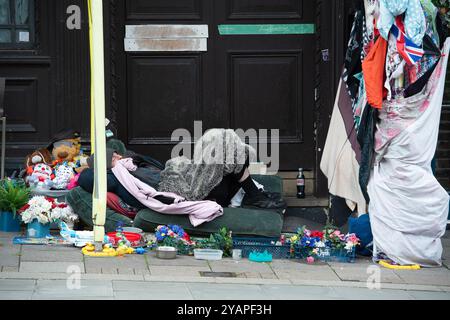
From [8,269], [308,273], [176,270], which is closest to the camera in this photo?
[8,269]

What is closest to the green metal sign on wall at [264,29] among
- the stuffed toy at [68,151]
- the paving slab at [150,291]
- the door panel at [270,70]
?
the door panel at [270,70]

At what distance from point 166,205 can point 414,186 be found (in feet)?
7.51

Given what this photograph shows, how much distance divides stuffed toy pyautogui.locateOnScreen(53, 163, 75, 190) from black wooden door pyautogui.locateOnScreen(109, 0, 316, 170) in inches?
40.3

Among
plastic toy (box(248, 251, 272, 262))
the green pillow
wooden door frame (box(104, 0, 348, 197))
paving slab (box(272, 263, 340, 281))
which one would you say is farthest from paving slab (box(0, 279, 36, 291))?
wooden door frame (box(104, 0, 348, 197))

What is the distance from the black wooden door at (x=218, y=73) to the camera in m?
10.4

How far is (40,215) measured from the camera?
28.8 ft

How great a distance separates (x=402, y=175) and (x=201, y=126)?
113 inches

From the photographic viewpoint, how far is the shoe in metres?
9.49

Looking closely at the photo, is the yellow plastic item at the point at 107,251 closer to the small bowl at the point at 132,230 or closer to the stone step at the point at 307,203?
the small bowl at the point at 132,230

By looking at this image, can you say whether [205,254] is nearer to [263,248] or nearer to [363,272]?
[263,248]

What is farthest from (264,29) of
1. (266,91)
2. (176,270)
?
(176,270)

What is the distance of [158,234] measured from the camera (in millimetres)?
8477

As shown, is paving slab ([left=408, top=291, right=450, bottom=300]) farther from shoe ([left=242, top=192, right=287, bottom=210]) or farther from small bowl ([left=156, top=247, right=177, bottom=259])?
shoe ([left=242, top=192, right=287, bottom=210])

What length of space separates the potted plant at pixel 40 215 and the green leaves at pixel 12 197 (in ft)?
0.30
